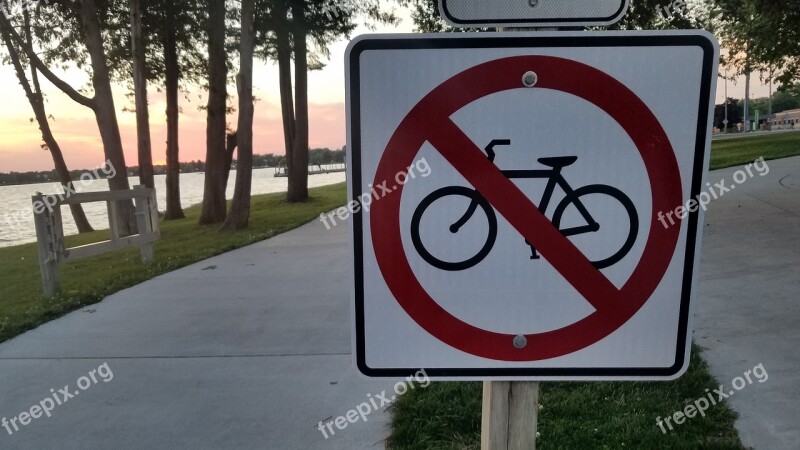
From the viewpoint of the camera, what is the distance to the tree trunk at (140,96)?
13.2 meters

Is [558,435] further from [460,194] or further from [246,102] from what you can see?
[246,102]

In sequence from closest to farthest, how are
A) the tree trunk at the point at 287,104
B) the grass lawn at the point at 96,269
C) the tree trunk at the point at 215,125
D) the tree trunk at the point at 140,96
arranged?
1. the grass lawn at the point at 96,269
2. the tree trunk at the point at 140,96
3. the tree trunk at the point at 215,125
4. the tree trunk at the point at 287,104

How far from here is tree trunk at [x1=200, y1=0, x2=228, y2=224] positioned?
45.3 feet

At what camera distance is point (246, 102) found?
1210 centimetres

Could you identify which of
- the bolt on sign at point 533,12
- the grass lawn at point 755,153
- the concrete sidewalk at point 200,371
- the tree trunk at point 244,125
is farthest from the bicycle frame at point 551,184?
the grass lawn at point 755,153

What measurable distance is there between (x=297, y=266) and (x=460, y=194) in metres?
6.07

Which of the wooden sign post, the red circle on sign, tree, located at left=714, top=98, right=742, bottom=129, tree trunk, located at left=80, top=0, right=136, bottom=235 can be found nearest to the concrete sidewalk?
the wooden sign post

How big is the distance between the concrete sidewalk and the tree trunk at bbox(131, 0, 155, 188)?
909cm

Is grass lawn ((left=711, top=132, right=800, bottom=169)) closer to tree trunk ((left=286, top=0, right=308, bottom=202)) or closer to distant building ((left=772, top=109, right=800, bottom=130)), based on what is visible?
tree trunk ((left=286, top=0, right=308, bottom=202))

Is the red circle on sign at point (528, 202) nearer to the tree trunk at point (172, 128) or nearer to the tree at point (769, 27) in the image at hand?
the tree at point (769, 27)

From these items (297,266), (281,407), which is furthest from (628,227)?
(297,266)

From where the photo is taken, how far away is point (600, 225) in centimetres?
109

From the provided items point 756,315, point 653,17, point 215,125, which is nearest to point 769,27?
point 653,17

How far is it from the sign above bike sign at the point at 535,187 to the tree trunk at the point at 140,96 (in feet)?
46.1
